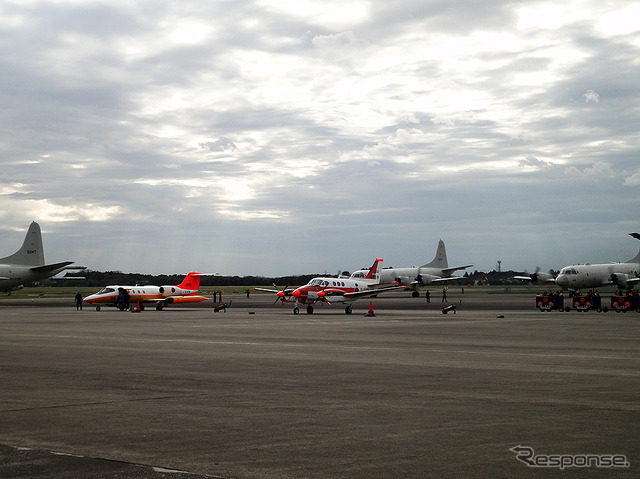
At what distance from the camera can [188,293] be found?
219 ft

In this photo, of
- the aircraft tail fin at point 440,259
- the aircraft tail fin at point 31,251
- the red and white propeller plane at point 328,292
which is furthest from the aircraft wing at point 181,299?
the aircraft tail fin at point 440,259

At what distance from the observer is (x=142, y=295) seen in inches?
2448

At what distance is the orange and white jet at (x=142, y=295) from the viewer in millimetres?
60219

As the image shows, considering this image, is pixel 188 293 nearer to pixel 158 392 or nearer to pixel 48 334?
pixel 48 334

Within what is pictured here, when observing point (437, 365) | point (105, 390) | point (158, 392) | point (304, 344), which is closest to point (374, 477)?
point (158, 392)

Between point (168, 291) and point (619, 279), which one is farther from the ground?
point (168, 291)

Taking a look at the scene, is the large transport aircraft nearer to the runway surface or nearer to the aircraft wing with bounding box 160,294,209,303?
the aircraft wing with bounding box 160,294,209,303

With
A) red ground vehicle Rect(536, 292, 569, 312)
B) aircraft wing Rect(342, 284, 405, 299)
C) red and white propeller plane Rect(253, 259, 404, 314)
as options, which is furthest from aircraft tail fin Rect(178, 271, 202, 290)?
red ground vehicle Rect(536, 292, 569, 312)

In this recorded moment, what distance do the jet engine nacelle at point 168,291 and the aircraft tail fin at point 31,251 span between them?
90.3 ft

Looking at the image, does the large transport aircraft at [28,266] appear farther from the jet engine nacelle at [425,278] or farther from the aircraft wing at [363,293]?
the jet engine nacelle at [425,278]

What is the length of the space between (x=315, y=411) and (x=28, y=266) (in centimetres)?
7954

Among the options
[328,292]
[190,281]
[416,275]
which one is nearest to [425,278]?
[416,275]

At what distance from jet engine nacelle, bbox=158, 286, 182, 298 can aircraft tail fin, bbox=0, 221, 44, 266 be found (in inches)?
1084

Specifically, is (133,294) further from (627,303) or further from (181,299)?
(627,303)
